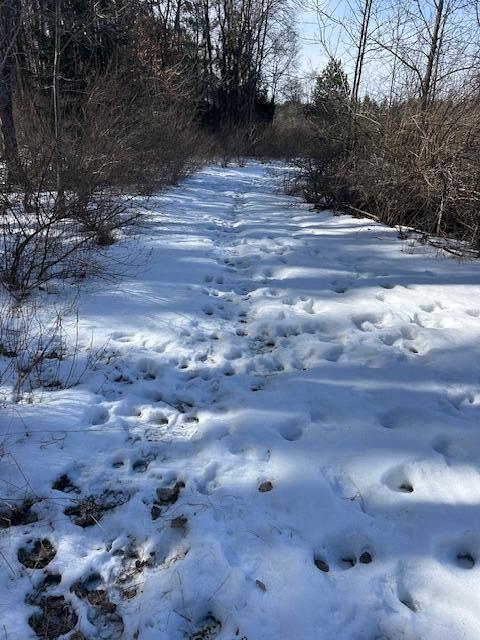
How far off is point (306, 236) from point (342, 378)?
14.3 ft

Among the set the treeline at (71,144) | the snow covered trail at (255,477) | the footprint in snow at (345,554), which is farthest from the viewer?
the treeline at (71,144)

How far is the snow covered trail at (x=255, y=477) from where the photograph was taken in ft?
5.67

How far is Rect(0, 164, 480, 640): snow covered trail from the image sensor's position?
5.67 feet

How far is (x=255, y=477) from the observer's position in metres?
2.36

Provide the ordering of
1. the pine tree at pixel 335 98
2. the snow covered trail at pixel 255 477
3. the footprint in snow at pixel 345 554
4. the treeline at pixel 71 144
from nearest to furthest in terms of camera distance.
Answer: the snow covered trail at pixel 255 477 → the footprint in snow at pixel 345 554 → the treeline at pixel 71 144 → the pine tree at pixel 335 98

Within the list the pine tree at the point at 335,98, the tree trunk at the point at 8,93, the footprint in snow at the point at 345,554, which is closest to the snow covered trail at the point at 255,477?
the footprint in snow at the point at 345,554

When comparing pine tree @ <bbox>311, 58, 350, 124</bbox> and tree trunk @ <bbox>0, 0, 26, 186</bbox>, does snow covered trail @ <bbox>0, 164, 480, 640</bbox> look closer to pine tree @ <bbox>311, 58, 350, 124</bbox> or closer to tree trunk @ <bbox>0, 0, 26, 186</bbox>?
tree trunk @ <bbox>0, 0, 26, 186</bbox>

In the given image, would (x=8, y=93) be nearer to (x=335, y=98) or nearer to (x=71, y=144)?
(x=71, y=144)

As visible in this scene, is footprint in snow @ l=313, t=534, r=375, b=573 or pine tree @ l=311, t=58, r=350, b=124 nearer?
footprint in snow @ l=313, t=534, r=375, b=573

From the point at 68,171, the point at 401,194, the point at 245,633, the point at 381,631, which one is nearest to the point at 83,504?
the point at 245,633

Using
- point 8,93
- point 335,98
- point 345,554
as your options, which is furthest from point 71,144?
point 345,554

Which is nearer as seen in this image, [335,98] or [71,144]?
[71,144]

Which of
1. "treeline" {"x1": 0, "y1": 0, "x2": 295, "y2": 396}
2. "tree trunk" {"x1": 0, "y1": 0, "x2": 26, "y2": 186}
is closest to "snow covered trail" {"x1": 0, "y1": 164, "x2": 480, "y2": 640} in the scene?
"treeline" {"x1": 0, "y1": 0, "x2": 295, "y2": 396}

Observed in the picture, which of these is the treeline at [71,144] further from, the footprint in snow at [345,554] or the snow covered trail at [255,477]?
the footprint in snow at [345,554]
